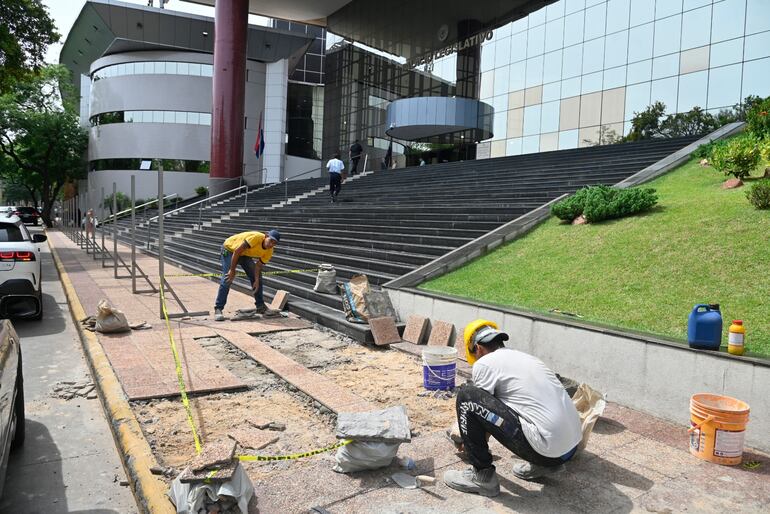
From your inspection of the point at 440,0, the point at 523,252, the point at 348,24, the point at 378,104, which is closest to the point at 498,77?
the point at 440,0

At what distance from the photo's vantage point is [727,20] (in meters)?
18.5

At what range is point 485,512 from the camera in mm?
3234

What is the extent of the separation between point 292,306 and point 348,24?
3290cm

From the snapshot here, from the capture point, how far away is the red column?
30.7 meters

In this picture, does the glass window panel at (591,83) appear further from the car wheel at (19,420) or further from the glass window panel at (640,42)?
the car wheel at (19,420)

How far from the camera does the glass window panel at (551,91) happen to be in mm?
23297

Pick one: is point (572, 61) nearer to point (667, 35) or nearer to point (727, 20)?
point (667, 35)

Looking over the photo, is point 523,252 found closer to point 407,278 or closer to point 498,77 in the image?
point 407,278

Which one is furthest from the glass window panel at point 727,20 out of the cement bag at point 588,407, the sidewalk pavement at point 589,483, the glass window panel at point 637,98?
the cement bag at point 588,407

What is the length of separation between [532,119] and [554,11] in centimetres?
488

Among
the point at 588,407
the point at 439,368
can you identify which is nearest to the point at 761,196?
the point at 588,407

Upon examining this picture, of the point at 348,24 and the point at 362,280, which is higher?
the point at 348,24

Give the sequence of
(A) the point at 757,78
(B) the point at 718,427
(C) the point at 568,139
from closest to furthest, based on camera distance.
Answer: (B) the point at 718,427, (A) the point at 757,78, (C) the point at 568,139

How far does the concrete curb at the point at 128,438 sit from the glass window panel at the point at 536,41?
2298 cm
